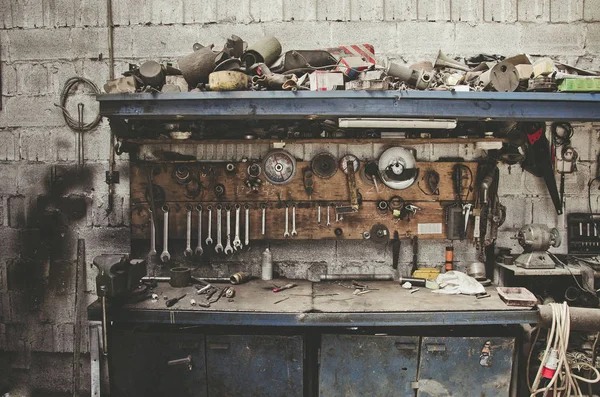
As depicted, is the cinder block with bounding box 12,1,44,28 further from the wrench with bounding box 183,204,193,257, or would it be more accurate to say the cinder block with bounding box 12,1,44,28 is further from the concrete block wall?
the wrench with bounding box 183,204,193,257

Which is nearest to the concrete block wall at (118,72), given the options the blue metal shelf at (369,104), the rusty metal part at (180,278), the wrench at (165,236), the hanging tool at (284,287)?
the hanging tool at (284,287)

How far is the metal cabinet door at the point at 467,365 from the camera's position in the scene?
2166 millimetres

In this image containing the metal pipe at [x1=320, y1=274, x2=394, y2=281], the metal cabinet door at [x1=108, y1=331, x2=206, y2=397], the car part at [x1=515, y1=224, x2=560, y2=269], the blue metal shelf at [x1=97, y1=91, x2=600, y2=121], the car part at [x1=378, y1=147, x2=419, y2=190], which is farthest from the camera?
the metal pipe at [x1=320, y1=274, x2=394, y2=281]

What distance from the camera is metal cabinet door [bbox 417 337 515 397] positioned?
2.17 m

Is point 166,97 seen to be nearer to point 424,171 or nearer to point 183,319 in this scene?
point 183,319

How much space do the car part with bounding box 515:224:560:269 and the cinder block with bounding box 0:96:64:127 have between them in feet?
10.4

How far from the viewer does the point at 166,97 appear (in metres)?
2.15

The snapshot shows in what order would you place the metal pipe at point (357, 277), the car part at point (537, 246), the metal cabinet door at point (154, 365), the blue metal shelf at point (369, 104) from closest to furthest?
the blue metal shelf at point (369, 104) → the metal cabinet door at point (154, 365) → the car part at point (537, 246) → the metal pipe at point (357, 277)

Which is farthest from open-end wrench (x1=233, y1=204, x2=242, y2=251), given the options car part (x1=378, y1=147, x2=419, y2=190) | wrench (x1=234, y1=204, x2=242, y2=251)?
car part (x1=378, y1=147, x2=419, y2=190)

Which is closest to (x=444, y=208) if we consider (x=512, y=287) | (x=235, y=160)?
(x=512, y=287)

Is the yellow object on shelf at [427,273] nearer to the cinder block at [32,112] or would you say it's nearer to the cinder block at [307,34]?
the cinder block at [307,34]

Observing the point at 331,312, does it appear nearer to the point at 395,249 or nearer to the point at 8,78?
the point at 395,249

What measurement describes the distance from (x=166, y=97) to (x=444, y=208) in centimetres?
185

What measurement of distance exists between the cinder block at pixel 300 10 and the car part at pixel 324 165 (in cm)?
92
